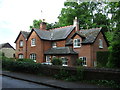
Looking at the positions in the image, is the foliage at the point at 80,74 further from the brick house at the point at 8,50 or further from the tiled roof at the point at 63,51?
the brick house at the point at 8,50

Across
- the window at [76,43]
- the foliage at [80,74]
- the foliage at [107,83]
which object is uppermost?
the window at [76,43]

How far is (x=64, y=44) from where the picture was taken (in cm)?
2866

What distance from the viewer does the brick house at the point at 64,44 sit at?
83.0ft

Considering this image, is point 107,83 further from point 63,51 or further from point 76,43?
point 76,43

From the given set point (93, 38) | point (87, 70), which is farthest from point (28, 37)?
point (87, 70)

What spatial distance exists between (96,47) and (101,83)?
633 inches

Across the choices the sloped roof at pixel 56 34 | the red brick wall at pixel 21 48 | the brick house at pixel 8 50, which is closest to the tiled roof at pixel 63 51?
the sloped roof at pixel 56 34

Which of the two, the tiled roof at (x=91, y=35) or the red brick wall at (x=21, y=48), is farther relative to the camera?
the red brick wall at (x=21, y=48)

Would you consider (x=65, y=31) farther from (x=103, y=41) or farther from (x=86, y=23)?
(x=86, y=23)

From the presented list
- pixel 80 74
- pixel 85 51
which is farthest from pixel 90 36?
pixel 80 74

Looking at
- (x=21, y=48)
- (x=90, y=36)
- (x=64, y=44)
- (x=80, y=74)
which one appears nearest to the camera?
(x=80, y=74)

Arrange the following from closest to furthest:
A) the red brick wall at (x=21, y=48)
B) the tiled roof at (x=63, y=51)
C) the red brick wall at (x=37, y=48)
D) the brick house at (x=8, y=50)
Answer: the tiled roof at (x=63, y=51) → the red brick wall at (x=37, y=48) → the red brick wall at (x=21, y=48) → the brick house at (x=8, y=50)

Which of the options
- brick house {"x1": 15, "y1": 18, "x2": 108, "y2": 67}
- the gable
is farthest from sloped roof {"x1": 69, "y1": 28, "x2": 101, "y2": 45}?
the gable

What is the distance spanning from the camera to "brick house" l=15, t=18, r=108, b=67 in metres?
25.3
